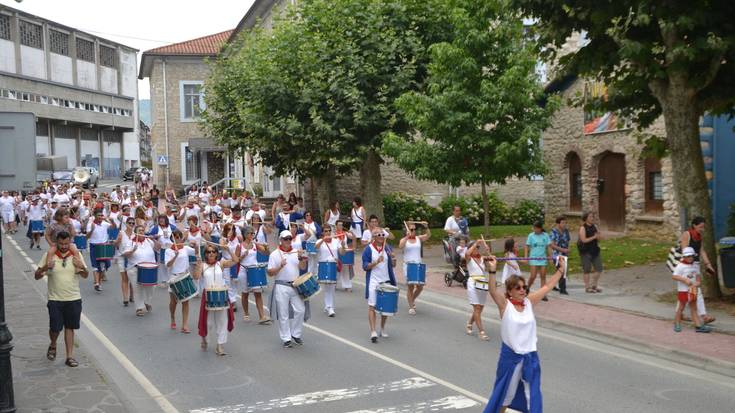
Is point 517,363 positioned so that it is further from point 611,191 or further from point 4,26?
point 4,26

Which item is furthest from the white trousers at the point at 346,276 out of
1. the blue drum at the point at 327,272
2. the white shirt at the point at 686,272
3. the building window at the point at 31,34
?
the building window at the point at 31,34

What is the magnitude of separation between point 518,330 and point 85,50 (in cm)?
7807

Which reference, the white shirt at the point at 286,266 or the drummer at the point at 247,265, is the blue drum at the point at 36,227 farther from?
the white shirt at the point at 286,266

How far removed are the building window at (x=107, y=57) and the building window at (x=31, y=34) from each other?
1057cm

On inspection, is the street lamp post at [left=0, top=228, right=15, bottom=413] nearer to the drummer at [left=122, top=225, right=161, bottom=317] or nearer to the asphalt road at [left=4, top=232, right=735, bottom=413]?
the asphalt road at [left=4, top=232, right=735, bottom=413]

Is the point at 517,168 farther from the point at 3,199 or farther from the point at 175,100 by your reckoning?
the point at 175,100

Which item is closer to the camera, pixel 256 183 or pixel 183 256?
pixel 183 256

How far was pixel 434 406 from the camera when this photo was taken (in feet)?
27.3

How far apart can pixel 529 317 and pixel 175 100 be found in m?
46.3

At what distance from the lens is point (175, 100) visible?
50469mm

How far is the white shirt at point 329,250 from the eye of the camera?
47.8 feet

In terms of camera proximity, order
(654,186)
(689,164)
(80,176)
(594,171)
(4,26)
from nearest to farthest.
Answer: (689,164) → (654,186) → (594,171) → (80,176) → (4,26)

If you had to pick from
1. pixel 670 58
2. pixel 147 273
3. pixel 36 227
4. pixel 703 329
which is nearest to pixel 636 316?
pixel 703 329

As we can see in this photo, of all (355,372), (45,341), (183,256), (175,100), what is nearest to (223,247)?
(183,256)
